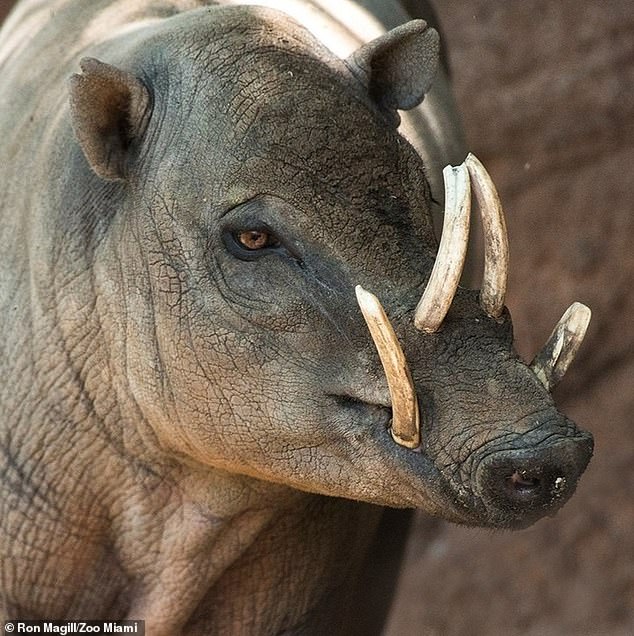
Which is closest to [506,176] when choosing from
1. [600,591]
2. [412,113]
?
[600,591]

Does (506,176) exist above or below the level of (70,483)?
below

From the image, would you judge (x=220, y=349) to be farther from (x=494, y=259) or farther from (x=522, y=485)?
(x=522, y=485)

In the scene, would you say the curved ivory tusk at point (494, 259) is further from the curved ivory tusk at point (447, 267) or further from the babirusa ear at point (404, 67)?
the babirusa ear at point (404, 67)

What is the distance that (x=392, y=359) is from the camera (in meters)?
2.97

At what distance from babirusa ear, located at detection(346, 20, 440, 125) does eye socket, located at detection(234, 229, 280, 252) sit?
482 mm

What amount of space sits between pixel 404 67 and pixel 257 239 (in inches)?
25.1

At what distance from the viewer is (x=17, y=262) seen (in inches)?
154

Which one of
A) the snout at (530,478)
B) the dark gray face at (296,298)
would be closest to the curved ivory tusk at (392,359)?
the dark gray face at (296,298)

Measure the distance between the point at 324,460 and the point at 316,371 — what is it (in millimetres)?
193

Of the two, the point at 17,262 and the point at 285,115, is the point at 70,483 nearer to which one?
the point at 17,262

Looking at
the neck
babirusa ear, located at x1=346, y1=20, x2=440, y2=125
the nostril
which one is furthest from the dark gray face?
the neck

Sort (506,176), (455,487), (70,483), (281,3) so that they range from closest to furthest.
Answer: (455,487), (70,483), (281,3), (506,176)

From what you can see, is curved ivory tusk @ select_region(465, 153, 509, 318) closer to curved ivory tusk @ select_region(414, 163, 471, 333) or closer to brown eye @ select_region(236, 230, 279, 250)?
curved ivory tusk @ select_region(414, 163, 471, 333)

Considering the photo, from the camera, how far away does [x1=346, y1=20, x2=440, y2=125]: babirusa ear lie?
3.64m
